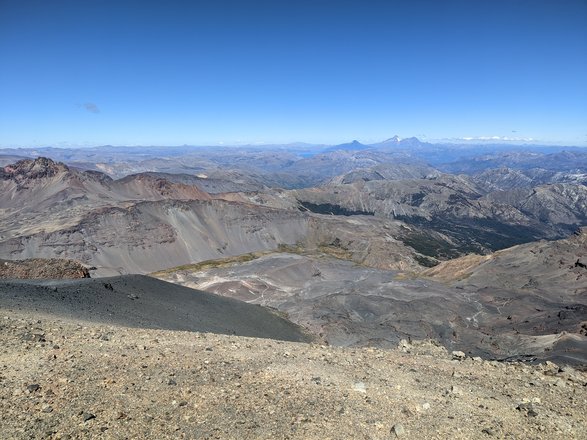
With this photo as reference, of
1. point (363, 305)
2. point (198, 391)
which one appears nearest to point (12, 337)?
point (198, 391)

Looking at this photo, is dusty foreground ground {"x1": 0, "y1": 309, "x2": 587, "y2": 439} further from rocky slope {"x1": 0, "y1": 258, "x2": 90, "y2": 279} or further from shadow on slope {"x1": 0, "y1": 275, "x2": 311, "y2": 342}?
rocky slope {"x1": 0, "y1": 258, "x2": 90, "y2": 279}

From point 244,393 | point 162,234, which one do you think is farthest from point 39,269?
point 162,234

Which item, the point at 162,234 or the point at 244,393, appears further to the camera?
the point at 162,234

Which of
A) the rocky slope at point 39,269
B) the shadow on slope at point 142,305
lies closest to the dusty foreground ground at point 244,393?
the shadow on slope at point 142,305

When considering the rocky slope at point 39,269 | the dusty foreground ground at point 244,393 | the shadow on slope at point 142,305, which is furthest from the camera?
the rocky slope at point 39,269

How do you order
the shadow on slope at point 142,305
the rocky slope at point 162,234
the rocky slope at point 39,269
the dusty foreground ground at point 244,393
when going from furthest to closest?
1. the rocky slope at point 162,234
2. the rocky slope at point 39,269
3. the shadow on slope at point 142,305
4. the dusty foreground ground at point 244,393

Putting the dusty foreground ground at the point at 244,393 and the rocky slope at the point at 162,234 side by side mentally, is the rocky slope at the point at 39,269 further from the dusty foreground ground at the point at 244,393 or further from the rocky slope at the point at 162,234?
the rocky slope at the point at 162,234

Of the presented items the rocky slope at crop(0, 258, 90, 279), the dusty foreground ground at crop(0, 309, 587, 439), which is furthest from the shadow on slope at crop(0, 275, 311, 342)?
the rocky slope at crop(0, 258, 90, 279)

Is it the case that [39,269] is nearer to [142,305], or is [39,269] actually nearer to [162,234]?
[142,305]
